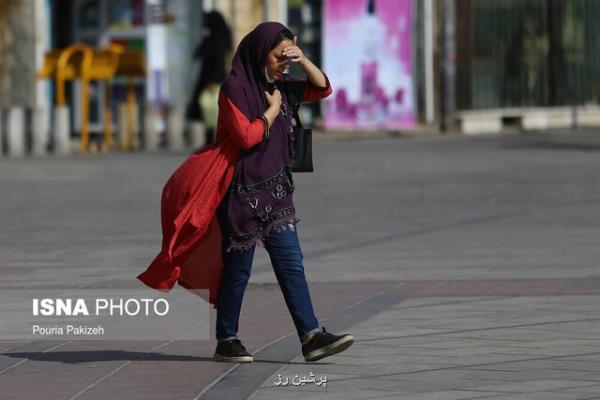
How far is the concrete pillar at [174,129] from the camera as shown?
98.4 ft

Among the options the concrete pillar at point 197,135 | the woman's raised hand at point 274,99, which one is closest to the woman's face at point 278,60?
the woman's raised hand at point 274,99

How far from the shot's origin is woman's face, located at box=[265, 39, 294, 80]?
8367 millimetres

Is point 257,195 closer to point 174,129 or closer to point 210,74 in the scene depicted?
point 210,74

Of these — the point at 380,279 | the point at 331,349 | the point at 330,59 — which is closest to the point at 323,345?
the point at 331,349

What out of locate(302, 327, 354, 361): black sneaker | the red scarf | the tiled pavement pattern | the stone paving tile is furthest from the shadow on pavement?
the stone paving tile

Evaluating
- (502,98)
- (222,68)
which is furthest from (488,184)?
(502,98)

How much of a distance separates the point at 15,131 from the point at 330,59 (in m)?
6.02

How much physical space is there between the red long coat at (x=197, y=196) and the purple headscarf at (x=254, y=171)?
52 mm

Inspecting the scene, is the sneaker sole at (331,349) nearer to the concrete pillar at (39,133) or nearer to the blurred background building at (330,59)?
the blurred background building at (330,59)

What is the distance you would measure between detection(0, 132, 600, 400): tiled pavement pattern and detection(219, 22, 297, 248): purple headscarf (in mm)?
596

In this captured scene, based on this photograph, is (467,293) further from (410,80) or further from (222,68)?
(410,80)

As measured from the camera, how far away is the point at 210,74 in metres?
26.2

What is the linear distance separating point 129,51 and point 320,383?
23405mm

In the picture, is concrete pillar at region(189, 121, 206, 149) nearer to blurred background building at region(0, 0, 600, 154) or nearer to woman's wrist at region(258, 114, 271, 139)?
blurred background building at region(0, 0, 600, 154)
